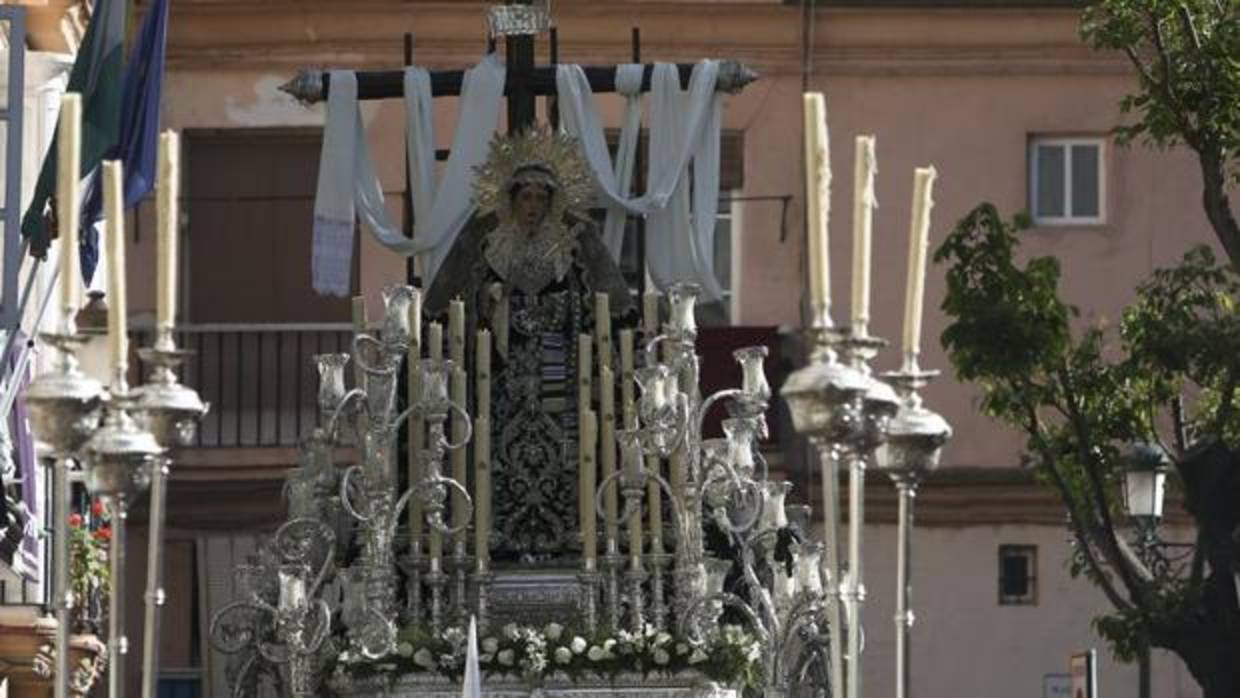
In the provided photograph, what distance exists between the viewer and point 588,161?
24.6m

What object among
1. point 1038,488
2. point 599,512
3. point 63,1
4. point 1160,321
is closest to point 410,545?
point 599,512

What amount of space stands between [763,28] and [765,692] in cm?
1411

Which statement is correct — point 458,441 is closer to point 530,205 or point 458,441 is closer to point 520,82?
point 530,205

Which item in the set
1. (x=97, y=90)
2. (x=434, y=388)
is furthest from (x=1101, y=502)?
(x=97, y=90)

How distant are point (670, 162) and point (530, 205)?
958 mm

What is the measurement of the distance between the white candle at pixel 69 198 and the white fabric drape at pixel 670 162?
24.6 feet

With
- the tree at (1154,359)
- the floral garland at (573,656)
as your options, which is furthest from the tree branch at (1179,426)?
the floral garland at (573,656)

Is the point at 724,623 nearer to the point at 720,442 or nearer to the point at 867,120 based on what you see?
the point at 720,442

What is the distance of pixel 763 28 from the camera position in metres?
36.5

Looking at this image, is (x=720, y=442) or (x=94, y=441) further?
(x=720, y=442)

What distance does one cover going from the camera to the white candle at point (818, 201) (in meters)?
17.3

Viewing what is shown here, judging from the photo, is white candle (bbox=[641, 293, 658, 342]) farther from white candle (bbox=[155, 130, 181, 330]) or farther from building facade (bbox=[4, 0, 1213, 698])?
building facade (bbox=[4, 0, 1213, 698])

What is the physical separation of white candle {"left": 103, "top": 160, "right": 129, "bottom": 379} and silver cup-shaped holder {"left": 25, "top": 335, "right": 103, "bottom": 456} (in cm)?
15

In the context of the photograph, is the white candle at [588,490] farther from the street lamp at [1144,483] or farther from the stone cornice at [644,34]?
the stone cornice at [644,34]
